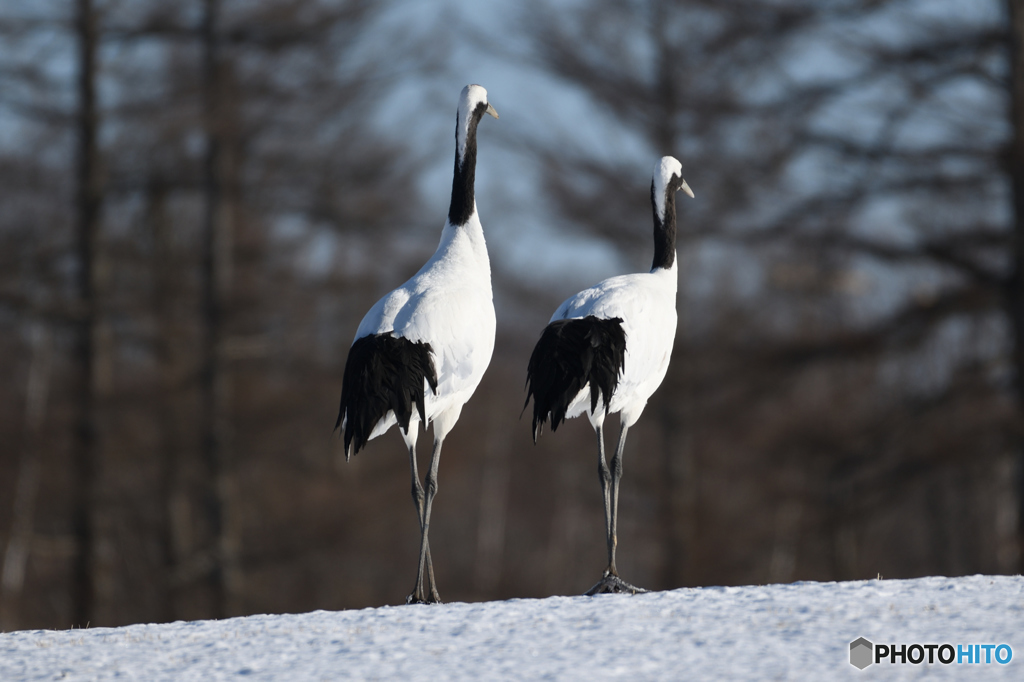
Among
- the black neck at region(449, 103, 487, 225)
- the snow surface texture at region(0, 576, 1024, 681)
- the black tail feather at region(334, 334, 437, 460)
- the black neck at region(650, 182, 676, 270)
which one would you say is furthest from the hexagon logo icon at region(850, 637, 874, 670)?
the black neck at region(449, 103, 487, 225)

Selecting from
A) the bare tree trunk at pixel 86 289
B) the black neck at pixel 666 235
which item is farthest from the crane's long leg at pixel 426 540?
the bare tree trunk at pixel 86 289

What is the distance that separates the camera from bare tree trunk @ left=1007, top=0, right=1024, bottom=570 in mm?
13969

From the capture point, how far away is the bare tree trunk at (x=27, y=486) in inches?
741

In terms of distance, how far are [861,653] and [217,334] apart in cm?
1412

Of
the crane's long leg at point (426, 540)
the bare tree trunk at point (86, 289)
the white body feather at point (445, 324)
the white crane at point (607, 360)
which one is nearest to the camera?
the crane's long leg at point (426, 540)

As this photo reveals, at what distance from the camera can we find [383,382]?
26.1 feet

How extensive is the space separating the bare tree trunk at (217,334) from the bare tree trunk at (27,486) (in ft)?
8.54

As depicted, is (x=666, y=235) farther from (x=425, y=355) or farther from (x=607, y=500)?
(x=425, y=355)

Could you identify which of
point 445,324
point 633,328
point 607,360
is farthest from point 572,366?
point 445,324

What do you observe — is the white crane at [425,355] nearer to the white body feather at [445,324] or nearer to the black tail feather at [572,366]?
the white body feather at [445,324]

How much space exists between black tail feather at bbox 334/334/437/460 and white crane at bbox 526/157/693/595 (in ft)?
2.55

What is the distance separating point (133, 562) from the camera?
26828mm

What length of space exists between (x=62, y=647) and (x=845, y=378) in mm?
18692

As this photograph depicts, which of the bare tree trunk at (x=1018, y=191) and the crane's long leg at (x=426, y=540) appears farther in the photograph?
the bare tree trunk at (x=1018, y=191)
